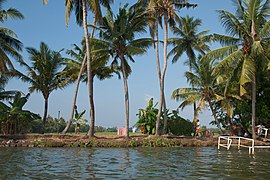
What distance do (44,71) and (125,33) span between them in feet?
33.6

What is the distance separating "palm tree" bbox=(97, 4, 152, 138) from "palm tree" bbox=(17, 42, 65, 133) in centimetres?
752

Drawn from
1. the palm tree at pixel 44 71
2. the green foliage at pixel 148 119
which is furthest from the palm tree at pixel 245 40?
the palm tree at pixel 44 71

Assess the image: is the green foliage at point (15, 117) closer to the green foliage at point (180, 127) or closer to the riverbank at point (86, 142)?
the riverbank at point (86, 142)

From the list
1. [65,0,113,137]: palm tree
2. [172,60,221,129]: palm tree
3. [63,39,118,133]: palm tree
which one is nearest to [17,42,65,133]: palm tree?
[63,39,118,133]: palm tree

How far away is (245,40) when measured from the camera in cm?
2528

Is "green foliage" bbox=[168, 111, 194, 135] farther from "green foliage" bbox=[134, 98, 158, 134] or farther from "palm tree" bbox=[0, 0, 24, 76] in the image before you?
"palm tree" bbox=[0, 0, 24, 76]

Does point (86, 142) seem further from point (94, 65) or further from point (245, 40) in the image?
point (245, 40)

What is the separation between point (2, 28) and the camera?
24.2 m

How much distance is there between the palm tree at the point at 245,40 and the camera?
2417 cm

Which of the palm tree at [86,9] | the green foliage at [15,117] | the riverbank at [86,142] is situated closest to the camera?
the riverbank at [86,142]

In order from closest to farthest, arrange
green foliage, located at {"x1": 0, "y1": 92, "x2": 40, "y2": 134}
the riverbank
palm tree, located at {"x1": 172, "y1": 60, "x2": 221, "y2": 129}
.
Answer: the riverbank < green foliage, located at {"x1": 0, "y1": 92, "x2": 40, "y2": 134} < palm tree, located at {"x1": 172, "y1": 60, "x2": 221, "y2": 129}

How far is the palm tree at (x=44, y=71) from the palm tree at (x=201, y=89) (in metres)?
12.5

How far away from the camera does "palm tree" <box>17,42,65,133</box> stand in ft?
103

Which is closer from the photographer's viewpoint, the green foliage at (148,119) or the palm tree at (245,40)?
the palm tree at (245,40)
